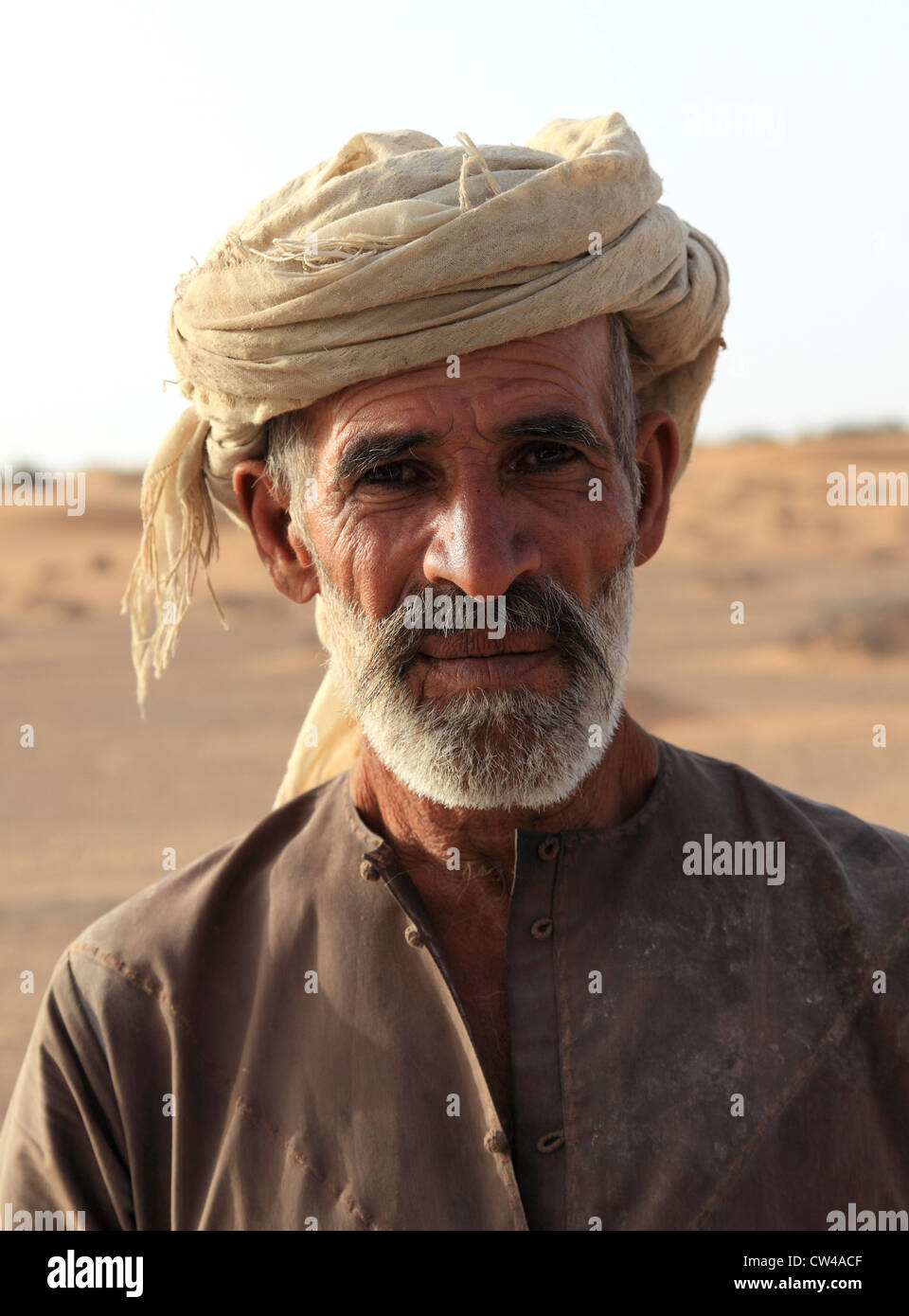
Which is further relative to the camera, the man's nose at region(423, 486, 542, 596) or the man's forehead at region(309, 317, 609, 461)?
the man's forehead at region(309, 317, 609, 461)

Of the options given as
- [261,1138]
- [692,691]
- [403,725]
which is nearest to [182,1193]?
[261,1138]

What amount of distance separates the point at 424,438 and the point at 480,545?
0.25 meters

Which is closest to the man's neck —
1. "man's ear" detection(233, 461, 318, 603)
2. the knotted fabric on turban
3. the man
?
the man

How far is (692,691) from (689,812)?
41.7ft

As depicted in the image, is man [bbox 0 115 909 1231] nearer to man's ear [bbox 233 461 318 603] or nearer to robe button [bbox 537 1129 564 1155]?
robe button [bbox 537 1129 564 1155]

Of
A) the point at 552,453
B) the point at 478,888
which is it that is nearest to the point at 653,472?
the point at 552,453

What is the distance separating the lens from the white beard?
2.41 m

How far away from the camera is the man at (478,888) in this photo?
228cm

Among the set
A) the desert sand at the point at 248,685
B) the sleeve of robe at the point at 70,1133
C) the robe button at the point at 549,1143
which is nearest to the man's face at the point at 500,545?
the robe button at the point at 549,1143

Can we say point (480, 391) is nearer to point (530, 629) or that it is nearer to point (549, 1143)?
point (530, 629)

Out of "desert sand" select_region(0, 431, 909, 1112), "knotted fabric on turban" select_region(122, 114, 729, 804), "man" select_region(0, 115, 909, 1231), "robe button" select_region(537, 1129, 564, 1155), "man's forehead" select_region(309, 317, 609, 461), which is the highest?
"desert sand" select_region(0, 431, 909, 1112)

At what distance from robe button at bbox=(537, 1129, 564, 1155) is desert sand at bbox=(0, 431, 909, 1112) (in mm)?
4847

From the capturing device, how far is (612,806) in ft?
8.57

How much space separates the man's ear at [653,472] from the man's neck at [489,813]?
393 millimetres
